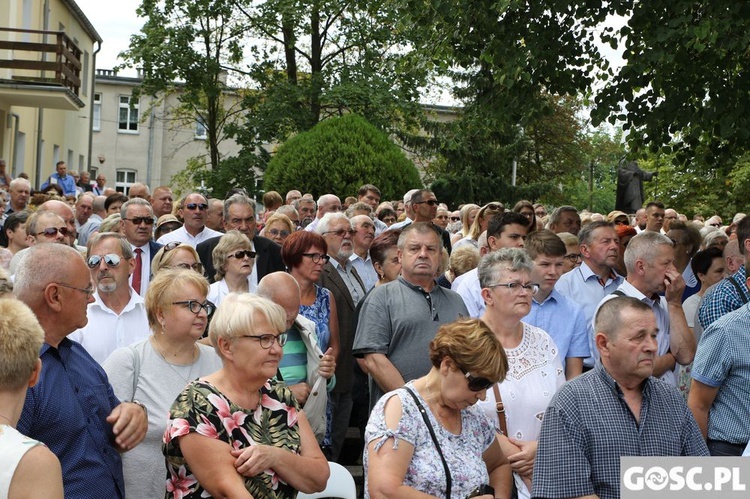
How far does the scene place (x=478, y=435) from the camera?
186 inches

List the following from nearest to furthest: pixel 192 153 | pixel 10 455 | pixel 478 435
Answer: pixel 10 455
pixel 478 435
pixel 192 153

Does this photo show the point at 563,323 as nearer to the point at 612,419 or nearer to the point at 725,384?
the point at 725,384

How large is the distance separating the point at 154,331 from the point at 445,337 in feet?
4.98

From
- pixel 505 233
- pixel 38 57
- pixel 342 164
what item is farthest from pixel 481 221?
pixel 38 57

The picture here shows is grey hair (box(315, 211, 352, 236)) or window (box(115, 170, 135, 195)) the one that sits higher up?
window (box(115, 170, 135, 195))

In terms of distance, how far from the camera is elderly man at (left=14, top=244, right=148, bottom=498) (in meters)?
3.99

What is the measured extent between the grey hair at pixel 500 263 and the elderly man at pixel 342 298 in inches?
73.7

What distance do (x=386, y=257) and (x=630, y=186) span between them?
13.7 metres

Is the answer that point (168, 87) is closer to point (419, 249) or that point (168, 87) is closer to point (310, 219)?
point (310, 219)

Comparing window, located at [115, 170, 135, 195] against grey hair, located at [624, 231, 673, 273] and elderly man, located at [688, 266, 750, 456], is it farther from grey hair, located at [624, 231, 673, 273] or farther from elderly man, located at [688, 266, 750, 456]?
elderly man, located at [688, 266, 750, 456]

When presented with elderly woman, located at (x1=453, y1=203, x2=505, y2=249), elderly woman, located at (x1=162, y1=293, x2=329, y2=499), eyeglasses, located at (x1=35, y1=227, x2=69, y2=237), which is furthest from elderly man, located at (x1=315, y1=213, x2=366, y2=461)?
elderly woman, located at (x1=162, y1=293, x2=329, y2=499)

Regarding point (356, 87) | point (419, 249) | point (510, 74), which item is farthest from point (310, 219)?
point (356, 87)

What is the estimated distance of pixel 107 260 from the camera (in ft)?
20.8

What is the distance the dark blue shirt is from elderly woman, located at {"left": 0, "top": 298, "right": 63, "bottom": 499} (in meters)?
0.68
